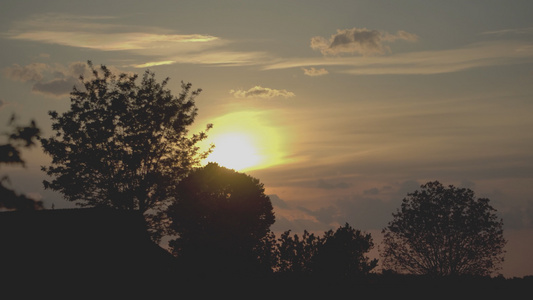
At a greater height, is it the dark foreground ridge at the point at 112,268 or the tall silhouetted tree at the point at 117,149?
the tall silhouetted tree at the point at 117,149

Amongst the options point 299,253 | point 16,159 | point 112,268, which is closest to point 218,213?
point 299,253

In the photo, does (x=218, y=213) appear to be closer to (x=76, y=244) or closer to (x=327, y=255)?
(x=327, y=255)

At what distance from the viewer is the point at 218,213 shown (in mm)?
68250

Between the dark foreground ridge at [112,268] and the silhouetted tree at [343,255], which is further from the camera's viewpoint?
the silhouetted tree at [343,255]

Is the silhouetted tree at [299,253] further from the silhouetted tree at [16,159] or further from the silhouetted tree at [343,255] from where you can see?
the silhouetted tree at [16,159]

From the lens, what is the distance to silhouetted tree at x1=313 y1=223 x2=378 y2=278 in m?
49.2

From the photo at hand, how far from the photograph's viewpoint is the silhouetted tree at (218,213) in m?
65.2

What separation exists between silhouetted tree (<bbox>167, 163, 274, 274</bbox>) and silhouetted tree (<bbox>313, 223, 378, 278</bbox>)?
13.8 m

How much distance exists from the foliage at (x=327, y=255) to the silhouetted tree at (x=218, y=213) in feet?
39.8

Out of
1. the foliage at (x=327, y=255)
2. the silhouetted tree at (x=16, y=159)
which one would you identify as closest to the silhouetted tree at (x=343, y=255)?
the foliage at (x=327, y=255)

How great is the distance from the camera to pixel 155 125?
53.4 m

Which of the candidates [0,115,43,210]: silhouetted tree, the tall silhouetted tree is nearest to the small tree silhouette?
the tall silhouetted tree

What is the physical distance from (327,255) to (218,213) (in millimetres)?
21083

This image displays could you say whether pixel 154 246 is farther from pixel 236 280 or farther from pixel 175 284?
pixel 236 280
